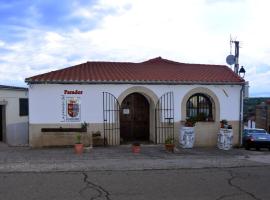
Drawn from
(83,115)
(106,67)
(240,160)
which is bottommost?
(240,160)

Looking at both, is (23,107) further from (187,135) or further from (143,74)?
(187,135)

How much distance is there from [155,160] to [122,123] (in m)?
5.94

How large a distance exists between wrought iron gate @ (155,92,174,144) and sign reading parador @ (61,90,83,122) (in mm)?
3497

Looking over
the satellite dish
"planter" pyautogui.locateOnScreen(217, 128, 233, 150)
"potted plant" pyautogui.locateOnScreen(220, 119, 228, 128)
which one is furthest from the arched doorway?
the satellite dish

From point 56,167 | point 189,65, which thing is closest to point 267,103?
point 189,65

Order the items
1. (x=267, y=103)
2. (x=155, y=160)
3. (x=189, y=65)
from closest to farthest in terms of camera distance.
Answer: (x=155, y=160) < (x=189, y=65) < (x=267, y=103)

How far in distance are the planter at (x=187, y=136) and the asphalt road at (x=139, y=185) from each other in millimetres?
5766

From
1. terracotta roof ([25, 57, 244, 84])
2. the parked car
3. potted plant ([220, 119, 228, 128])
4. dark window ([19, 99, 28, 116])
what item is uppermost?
terracotta roof ([25, 57, 244, 84])

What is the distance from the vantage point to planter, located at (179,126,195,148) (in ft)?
59.0

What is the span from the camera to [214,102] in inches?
762

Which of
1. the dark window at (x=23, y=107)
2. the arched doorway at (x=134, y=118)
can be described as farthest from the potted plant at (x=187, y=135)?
the dark window at (x=23, y=107)

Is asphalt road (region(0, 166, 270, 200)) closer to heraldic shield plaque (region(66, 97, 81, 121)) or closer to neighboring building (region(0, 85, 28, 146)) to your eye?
heraldic shield plaque (region(66, 97, 81, 121))

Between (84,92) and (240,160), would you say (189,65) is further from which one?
(240,160)

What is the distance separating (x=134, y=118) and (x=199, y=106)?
10.2 ft
